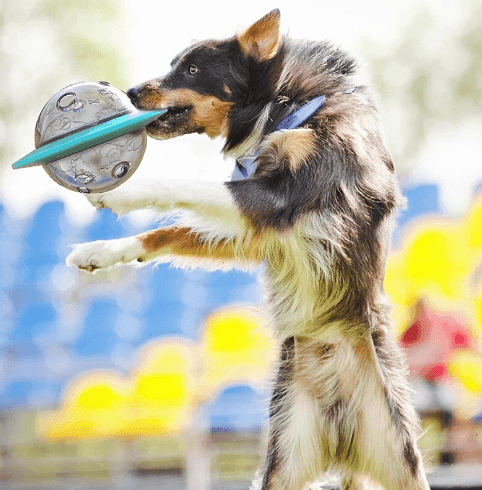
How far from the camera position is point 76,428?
6402 mm

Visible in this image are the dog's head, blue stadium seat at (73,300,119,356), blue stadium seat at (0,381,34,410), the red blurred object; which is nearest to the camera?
the dog's head

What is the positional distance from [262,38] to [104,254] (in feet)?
3.43

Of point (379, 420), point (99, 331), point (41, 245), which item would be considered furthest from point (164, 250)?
point (41, 245)

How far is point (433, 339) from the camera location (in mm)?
5555

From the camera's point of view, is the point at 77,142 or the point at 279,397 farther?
the point at 279,397

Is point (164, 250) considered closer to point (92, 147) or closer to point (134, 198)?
point (134, 198)

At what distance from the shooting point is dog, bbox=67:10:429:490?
2689 millimetres

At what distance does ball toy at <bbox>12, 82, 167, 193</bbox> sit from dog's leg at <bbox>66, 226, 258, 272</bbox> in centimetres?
26

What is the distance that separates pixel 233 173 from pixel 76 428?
163 inches

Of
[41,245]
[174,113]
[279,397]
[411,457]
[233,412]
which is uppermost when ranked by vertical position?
[41,245]

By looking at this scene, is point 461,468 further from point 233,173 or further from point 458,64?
point 458,64

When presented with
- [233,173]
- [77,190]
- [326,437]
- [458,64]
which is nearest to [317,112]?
[233,173]

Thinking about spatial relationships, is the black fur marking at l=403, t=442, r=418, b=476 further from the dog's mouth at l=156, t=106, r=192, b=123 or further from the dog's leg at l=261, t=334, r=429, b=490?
the dog's mouth at l=156, t=106, r=192, b=123

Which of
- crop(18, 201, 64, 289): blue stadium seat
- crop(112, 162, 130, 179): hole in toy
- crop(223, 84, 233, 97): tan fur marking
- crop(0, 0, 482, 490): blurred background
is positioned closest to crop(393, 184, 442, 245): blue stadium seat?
crop(0, 0, 482, 490): blurred background
